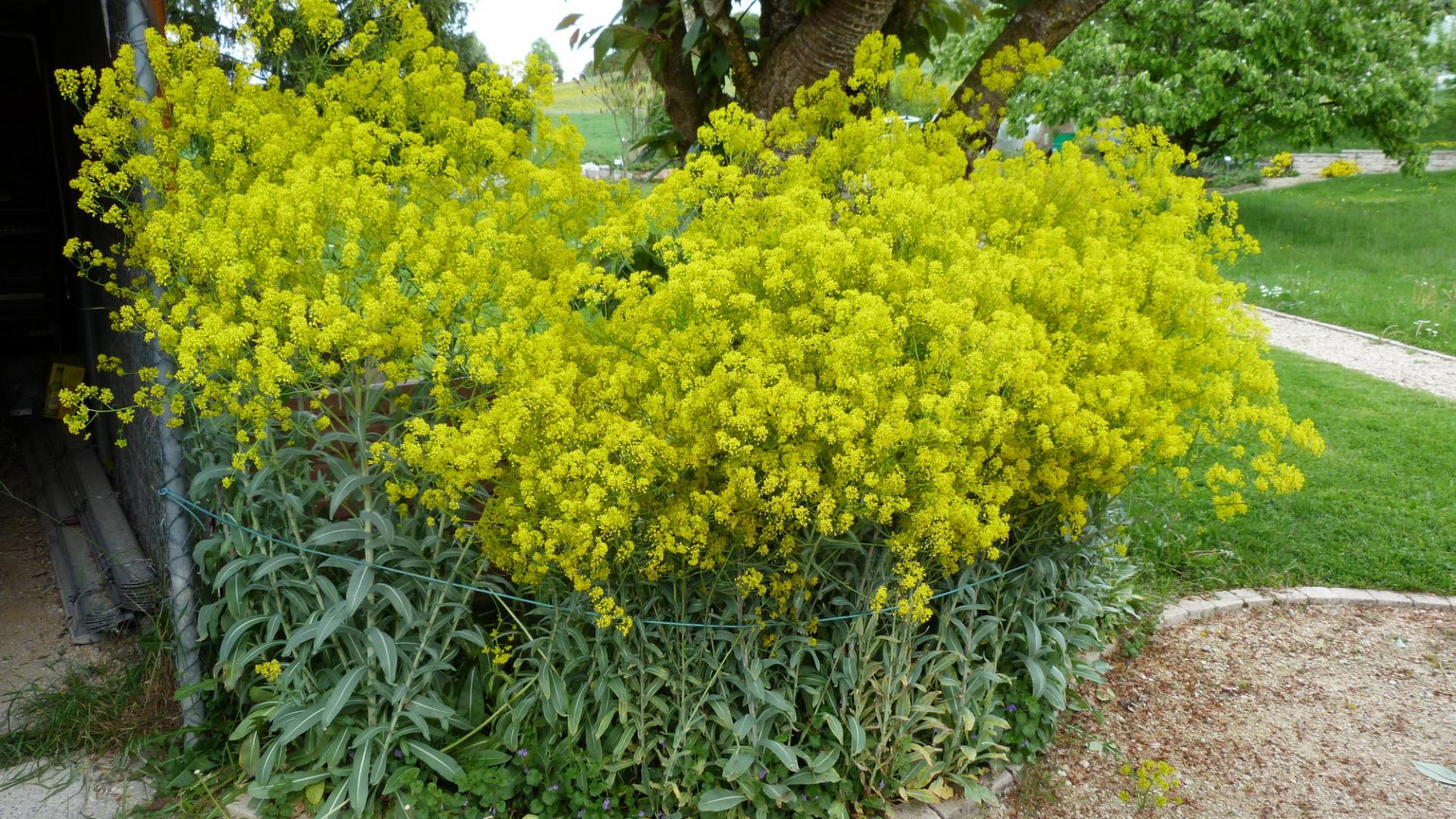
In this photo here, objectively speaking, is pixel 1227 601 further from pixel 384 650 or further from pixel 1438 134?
pixel 1438 134

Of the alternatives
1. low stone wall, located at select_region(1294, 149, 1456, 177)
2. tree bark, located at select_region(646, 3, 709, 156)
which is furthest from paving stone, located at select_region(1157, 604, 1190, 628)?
low stone wall, located at select_region(1294, 149, 1456, 177)

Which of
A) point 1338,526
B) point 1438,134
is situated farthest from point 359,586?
point 1438,134

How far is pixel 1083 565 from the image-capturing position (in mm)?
3344

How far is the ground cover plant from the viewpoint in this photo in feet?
7.69

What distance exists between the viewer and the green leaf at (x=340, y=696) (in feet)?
8.41

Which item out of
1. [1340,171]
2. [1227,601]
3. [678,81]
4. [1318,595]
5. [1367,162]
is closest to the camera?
[678,81]

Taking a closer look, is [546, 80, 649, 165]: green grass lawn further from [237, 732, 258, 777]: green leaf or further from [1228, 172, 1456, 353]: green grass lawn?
[237, 732, 258, 777]: green leaf

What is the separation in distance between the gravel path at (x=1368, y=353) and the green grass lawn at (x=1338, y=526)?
54.8 inches

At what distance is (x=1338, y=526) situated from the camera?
5.05m

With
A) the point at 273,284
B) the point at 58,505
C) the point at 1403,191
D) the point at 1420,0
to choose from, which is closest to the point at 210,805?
Answer: the point at 273,284

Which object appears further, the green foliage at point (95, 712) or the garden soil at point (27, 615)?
the garden soil at point (27, 615)

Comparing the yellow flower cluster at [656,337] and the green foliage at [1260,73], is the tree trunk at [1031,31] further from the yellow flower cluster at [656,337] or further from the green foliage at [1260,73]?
the green foliage at [1260,73]

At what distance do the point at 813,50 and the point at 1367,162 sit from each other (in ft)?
78.8

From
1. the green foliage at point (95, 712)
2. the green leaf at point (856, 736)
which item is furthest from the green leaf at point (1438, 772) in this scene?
the green foliage at point (95, 712)
